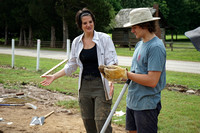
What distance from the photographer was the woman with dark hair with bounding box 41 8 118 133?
129 inches

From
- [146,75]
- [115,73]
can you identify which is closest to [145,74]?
[146,75]

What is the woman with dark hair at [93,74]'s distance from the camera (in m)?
3.28

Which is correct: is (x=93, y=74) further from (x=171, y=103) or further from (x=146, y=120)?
(x=171, y=103)

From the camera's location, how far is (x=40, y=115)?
227 inches

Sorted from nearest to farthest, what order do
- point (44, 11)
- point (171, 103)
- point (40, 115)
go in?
point (40, 115)
point (171, 103)
point (44, 11)

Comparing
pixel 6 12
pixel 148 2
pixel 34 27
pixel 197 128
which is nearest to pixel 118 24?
pixel 34 27

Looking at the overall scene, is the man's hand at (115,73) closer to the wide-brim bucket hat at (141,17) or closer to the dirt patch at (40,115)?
the wide-brim bucket hat at (141,17)

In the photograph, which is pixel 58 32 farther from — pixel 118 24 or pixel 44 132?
pixel 44 132

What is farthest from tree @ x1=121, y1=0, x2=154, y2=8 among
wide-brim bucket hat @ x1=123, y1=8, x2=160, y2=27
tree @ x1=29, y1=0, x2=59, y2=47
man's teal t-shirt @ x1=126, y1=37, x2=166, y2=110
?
man's teal t-shirt @ x1=126, y1=37, x2=166, y2=110

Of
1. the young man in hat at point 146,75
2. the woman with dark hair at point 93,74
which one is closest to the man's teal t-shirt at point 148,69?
the young man in hat at point 146,75

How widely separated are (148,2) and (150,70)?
5373cm

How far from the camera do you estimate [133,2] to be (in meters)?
52.9

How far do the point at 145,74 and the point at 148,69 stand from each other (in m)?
0.06

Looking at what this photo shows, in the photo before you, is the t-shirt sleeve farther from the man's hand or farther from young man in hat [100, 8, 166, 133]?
the man's hand
